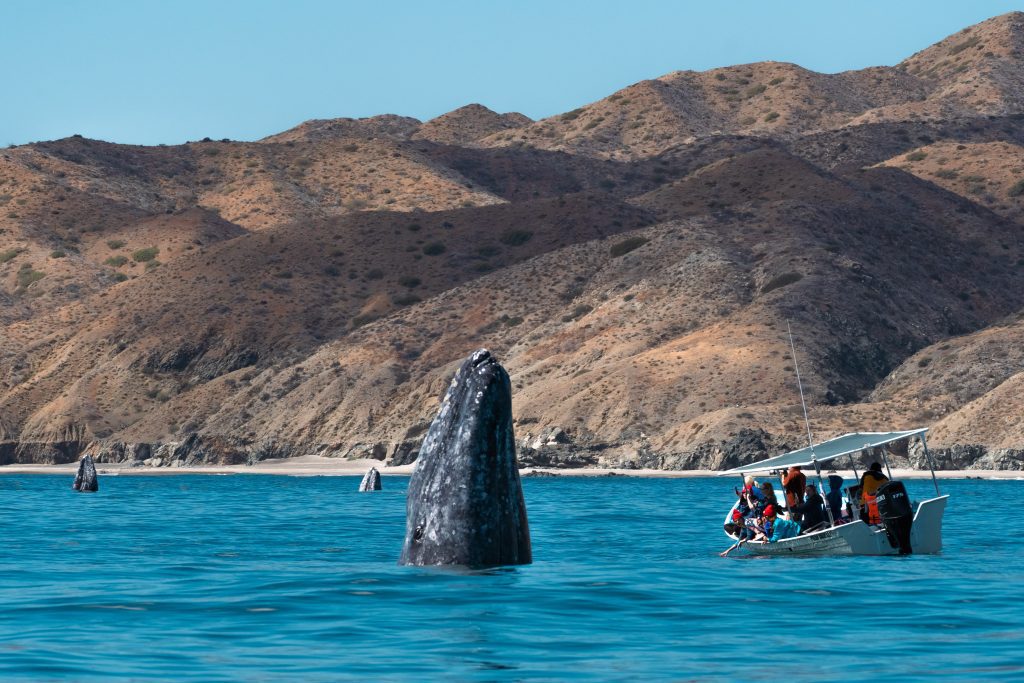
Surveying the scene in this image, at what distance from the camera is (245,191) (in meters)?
184

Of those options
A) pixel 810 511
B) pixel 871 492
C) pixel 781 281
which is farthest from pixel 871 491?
pixel 781 281

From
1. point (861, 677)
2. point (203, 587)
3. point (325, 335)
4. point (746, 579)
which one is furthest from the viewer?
point (325, 335)

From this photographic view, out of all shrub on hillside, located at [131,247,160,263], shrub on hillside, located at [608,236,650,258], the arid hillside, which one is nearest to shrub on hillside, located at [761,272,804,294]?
the arid hillside

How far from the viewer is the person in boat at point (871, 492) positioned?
31297mm

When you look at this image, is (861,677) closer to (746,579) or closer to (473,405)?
(473,405)

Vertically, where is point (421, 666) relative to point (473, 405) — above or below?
below

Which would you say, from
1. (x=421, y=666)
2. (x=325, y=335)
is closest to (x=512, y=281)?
(x=325, y=335)

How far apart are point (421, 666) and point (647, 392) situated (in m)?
87.1

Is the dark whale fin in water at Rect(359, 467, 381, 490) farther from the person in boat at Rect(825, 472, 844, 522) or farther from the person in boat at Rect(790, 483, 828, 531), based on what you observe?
the person in boat at Rect(790, 483, 828, 531)

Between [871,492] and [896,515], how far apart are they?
2.52ft

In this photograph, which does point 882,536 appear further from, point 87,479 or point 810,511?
point 87,479

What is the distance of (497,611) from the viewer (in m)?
18.8

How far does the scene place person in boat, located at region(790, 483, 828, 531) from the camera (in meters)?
31.8

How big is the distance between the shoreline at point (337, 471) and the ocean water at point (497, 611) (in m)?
46.9
